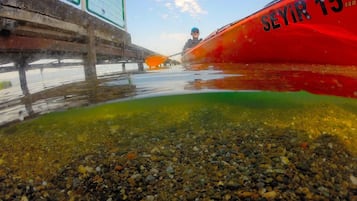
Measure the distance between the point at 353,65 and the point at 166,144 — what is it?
11.3 ft

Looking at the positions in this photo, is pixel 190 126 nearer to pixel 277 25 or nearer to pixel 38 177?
pixel 38 177

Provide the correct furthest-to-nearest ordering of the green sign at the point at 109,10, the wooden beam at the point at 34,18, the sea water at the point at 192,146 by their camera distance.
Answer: the green sign at the point at 109,10 < the wooden beam at the point at 34,18 < the sea water at the point at 192,146

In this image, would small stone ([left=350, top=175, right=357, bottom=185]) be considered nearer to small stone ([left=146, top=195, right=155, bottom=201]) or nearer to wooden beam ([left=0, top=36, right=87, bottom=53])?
small stone ([left=146, top=195, right=155, bottom=201])

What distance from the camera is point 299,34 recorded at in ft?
15.0

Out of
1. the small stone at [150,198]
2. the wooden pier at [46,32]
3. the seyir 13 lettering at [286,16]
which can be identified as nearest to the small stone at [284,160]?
the small stone at [150,198]

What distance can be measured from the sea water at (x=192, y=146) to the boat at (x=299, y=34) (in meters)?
1.36

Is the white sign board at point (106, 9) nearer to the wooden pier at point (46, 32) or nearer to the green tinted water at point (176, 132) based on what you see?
the wooden pier at point (46, 32)

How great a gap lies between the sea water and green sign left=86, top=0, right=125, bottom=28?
4584mm

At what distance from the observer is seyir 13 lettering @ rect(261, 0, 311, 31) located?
4396 millimetres

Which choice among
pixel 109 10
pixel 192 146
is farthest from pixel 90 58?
pixel 192 146

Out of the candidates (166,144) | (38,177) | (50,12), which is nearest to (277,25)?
(166,144)

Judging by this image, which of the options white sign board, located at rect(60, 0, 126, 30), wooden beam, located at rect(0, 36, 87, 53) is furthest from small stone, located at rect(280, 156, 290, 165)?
white sign board, located at rect(60, 0, 126, 30)

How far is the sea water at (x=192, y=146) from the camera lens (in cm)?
171

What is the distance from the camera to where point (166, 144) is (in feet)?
7.28
